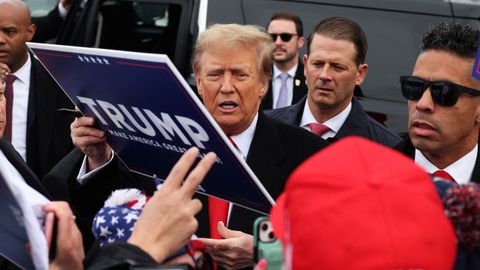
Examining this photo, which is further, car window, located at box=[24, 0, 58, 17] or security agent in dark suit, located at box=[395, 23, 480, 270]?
car window, located at box=[24, 0, 58, 17]

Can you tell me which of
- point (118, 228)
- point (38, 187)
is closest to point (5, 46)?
point (38, 187)

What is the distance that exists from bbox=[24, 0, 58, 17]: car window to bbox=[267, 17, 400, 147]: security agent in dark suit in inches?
142

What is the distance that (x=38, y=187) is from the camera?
296 centimetres

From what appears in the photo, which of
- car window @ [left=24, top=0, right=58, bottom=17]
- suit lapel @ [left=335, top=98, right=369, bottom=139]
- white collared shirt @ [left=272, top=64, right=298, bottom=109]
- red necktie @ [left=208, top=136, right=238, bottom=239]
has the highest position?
red necktie @ [left=208, top=136, right=238, bottom=239]

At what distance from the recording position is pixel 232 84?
3.74 metres

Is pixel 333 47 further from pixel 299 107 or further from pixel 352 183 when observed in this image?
pixel 352 183

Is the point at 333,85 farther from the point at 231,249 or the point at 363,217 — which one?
the point at 363,217

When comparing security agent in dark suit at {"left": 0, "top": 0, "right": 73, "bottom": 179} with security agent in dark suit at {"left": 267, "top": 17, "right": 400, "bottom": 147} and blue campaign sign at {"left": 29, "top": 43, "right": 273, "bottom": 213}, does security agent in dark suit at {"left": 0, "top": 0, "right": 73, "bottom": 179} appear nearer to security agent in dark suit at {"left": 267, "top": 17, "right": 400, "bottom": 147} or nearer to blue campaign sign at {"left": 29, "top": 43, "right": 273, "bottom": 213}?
security agent in dark suit at {"left": 267, "top": 17, "right": 400, "bottom": 147}

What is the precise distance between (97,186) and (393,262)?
1.96 m

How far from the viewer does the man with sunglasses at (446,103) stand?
343 centimetres

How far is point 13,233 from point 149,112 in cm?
62

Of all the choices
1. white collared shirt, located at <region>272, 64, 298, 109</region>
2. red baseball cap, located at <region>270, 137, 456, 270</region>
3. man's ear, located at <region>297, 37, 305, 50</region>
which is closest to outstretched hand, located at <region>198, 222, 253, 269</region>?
red baseball cap, located at <region>270, 137, 456, 270</region>

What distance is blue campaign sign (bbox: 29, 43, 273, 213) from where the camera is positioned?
2.57 metres

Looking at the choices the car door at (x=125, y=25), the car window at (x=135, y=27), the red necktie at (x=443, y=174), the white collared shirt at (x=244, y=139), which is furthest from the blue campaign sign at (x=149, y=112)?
the car window at (x=135, y=27)
